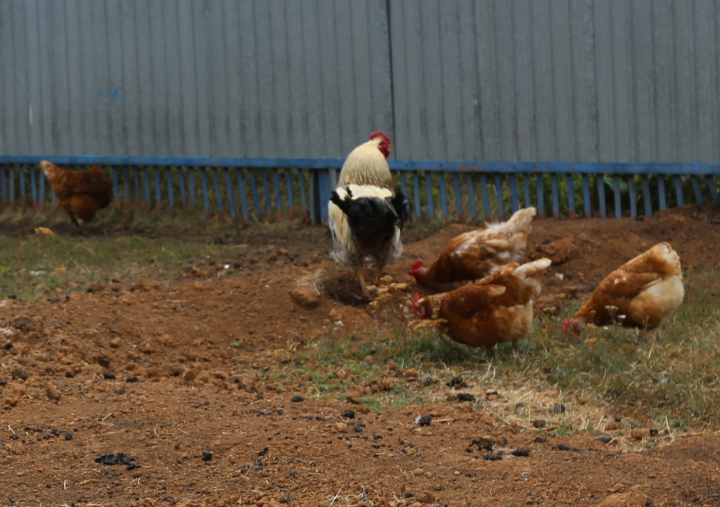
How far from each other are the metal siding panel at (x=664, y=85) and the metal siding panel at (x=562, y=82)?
79 centimetres

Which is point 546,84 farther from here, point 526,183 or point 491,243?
point 491,243

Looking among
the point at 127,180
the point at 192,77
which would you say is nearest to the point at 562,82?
the point at 192,77

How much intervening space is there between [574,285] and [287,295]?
2285 millimetres

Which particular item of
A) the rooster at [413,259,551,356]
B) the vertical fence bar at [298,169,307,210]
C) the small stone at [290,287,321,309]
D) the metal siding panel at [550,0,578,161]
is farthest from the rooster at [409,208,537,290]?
the vertical fence bar at [298,169,307,210]

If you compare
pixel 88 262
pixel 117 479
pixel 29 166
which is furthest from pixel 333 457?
pixel 29 166

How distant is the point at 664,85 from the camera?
7.61 meters

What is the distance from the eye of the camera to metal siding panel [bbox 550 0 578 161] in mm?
7793

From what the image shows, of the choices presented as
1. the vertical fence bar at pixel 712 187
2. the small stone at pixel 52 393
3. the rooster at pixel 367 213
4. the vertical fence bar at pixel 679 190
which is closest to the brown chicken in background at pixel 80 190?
the rooster at pixel 367 213

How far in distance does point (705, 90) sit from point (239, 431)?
19.6ft

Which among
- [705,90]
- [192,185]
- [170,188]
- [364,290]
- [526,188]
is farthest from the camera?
[170,188]

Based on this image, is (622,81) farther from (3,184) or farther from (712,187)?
(3,184)

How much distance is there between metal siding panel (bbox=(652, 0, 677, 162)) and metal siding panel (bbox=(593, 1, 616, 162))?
16.2 inches

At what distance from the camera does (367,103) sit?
852 centimetres

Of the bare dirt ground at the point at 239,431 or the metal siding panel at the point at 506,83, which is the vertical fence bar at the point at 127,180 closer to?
the bare dirt ground at the point at 239,431
